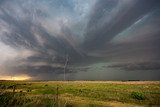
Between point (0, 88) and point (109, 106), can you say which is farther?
point (109, 106)

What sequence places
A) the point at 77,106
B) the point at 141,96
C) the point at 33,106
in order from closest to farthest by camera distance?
the point at 33,106 < the point at 77,106 < the point at 141,96

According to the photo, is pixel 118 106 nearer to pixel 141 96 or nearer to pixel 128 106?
pixel 128 106

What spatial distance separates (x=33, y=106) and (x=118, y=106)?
12097 millimetres

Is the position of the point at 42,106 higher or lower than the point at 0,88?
lower

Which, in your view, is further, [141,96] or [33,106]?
[141,96]

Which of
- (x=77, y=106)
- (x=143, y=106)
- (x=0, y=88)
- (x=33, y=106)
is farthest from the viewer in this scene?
(x=143, y=106)

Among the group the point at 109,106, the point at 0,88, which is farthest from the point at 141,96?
the point at 0,88

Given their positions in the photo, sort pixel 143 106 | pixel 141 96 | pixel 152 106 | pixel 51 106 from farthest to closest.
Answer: pixel 141 96, pixel 143 106, pixel 152 106, pixel 51 106

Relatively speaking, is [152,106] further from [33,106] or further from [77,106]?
[33,106]

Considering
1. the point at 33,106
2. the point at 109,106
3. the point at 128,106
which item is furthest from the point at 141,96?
the point at 33,106

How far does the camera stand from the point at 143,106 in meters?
22.0

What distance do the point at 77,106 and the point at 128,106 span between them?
315 inches

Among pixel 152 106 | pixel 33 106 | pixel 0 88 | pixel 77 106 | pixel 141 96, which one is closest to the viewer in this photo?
pixel 0 88

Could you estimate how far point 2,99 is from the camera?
1452 centimetres
